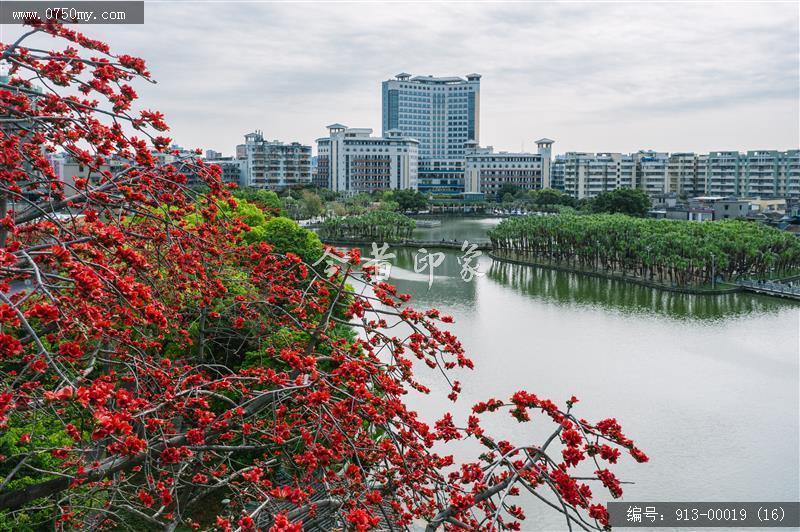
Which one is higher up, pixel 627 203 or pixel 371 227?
pixel 627 203

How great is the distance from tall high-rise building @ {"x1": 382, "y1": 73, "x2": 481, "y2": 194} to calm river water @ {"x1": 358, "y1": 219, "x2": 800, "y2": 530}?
186ft

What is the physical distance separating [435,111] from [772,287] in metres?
60.7

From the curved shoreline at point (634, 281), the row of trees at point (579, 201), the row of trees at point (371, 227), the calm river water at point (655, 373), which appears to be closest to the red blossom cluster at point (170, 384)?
the calm river water at point (655, 373)

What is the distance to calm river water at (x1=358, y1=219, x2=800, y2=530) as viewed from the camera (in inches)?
328

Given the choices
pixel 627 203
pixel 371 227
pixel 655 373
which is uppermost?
pixel 627 203

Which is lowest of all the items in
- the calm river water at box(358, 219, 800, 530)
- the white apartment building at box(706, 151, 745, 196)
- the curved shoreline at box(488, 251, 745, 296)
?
the calm river water at box(358, 219, 800, 530)

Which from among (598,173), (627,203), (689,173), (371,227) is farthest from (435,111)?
(371,227)

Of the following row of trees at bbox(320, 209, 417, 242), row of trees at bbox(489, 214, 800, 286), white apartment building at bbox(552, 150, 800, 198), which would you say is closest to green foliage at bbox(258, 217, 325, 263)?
row of trees at bbox(489, 214, 800, 286)

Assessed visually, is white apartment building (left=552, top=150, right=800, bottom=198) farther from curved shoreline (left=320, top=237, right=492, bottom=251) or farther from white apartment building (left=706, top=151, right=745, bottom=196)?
curved shoreline (left=320, top=237, right=492, bottom=251)

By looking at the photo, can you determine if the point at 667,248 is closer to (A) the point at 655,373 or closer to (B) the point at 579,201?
(A) the point at 655,373

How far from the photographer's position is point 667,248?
21.2 m

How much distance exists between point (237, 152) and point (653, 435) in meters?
64.1

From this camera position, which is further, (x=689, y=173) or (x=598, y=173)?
(x=598, y=173)

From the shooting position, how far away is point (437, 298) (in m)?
19.3
